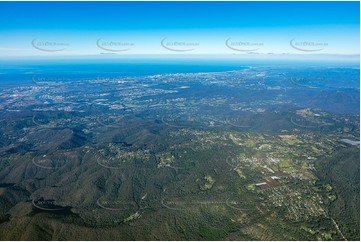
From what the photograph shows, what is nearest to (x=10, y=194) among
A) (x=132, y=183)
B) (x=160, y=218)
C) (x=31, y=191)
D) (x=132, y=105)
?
(x=31, y=191)

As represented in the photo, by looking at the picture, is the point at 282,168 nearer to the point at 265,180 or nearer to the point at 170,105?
the point at 265,180

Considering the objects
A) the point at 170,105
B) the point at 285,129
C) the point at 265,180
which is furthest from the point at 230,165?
the point at 170,105

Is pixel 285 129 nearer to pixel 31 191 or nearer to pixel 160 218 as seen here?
pixel 160 218

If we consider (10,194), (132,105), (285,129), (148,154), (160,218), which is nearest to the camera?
(160,218)

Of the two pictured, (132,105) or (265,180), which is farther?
(132,105)

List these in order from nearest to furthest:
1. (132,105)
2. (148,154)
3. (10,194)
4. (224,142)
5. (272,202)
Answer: (272,202) → (10,194) → (148,154) → (224,142) → (132,105)

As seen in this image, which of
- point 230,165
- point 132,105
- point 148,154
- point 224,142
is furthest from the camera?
point 132,105
